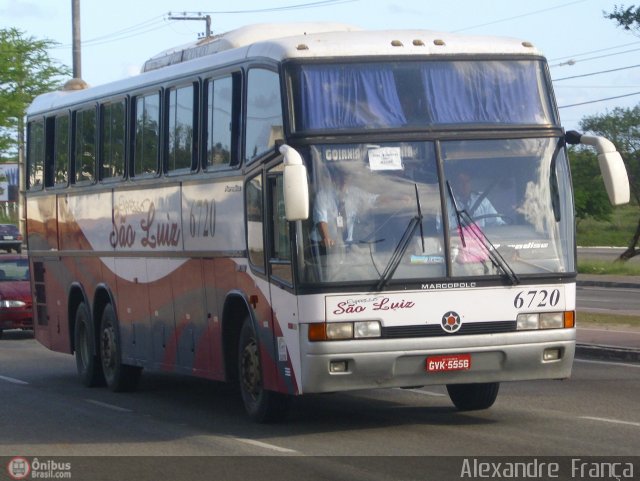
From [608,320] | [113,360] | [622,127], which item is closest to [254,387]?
[113,360]

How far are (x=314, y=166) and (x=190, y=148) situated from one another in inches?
119

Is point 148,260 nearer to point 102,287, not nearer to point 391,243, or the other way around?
point 102,287

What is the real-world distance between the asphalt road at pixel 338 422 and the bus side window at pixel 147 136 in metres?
2.64

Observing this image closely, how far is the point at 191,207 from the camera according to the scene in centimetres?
1388

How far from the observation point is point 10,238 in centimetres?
7612

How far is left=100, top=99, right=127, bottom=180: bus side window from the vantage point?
1609cm

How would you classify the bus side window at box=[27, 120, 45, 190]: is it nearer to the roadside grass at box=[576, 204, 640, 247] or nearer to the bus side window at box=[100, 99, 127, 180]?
the bus side window at box=[100, 99, 127, 180]

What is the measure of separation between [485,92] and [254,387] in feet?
11.2

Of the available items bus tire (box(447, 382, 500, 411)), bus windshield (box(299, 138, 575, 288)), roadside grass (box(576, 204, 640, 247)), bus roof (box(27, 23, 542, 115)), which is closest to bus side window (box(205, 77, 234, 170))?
bus roof (box(27, 23, 542, 115))

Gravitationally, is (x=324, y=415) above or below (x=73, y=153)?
below

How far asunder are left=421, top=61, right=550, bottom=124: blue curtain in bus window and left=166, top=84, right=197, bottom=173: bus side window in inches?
121

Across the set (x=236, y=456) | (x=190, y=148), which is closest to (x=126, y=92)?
(x=190, y=148)

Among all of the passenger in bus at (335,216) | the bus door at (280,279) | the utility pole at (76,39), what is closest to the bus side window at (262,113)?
the bus door at (280,279)

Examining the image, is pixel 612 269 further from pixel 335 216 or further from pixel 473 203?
pixel 335 216
